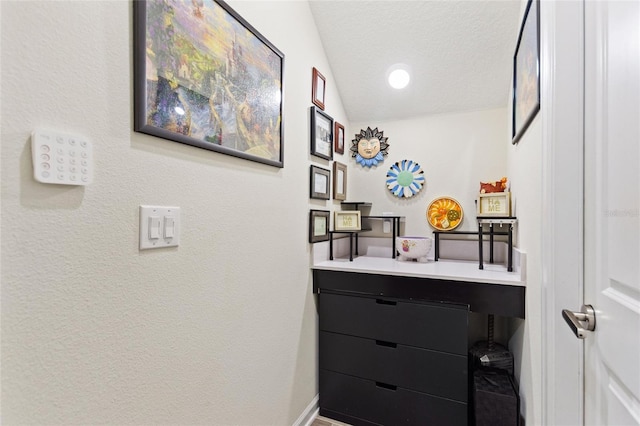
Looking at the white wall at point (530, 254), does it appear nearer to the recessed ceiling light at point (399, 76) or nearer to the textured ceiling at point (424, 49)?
the textured ceiling at point (424, 49)

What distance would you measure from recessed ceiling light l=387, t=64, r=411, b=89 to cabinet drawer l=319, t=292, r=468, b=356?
56.4 inches

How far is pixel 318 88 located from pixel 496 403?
199cm

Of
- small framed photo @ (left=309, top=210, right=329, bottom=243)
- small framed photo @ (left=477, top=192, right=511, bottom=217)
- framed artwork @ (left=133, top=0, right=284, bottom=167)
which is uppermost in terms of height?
framed artwork @ (left=133, top=0, right=284, bottom=167)

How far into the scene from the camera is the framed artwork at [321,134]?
71.7 inches

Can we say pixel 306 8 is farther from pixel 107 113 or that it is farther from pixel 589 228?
pixel 589 228

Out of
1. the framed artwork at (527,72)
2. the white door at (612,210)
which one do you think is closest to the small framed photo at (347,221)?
the framed artwork at (527,72)

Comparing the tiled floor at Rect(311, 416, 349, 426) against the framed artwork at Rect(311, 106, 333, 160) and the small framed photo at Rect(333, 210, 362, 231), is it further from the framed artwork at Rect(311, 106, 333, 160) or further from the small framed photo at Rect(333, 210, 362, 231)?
the framed artwork at Rect(311, 106, 333, 160)

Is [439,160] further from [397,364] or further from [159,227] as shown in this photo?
[159,227]

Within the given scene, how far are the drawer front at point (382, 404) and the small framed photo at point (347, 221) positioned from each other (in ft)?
3.00

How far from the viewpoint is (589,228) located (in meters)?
0.88

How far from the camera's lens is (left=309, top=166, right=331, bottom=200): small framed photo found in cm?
183

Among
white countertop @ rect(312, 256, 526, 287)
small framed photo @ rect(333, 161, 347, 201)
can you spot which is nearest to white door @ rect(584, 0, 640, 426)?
white countertop @ rect(312, 256, 526, 287)

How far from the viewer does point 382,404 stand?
5.46 ft

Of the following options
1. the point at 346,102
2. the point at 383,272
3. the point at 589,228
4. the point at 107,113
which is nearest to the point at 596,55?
the point at 589,228
